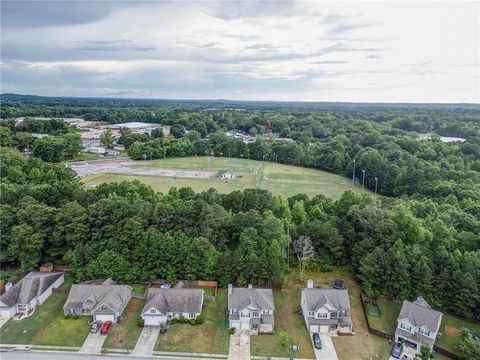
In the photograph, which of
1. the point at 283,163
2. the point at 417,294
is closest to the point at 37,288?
the point at 417,294

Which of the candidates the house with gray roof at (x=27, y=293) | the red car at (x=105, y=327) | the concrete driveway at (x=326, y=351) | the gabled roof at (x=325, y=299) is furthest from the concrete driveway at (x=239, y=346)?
the house with gray roof at (x=27, y=293)

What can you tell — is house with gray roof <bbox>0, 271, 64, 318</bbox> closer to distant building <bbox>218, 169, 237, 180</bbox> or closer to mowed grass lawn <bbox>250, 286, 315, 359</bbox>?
mowed grass lawn <bbox>250, 286, 315, 359</bbox>

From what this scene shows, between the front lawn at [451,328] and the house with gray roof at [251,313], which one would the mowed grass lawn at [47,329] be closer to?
the house with gray roof at [251,313]

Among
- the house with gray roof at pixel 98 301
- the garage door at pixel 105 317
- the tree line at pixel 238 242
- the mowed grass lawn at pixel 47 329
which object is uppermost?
the tree line at pixel 238 242

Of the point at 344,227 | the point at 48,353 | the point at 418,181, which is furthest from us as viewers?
the point at 418,181

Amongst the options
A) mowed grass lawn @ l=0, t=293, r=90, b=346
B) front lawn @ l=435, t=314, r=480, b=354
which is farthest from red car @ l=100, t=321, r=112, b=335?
front lawn @ l=435, t=314, r=480, b=354

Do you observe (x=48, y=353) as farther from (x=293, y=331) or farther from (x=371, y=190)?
(x=371, y=190)

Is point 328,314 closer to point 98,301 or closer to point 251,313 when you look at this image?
point 251,313
